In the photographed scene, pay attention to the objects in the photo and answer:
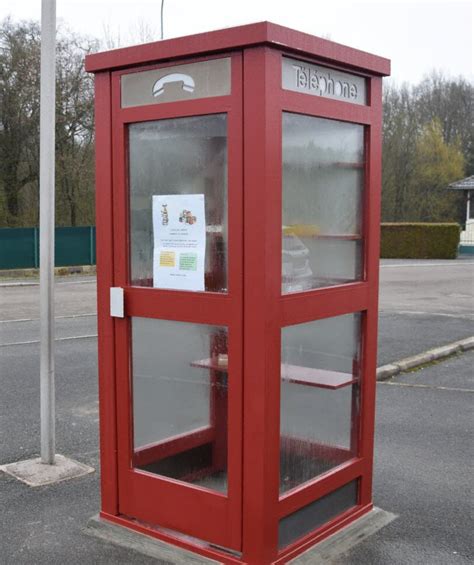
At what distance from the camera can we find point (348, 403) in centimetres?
397

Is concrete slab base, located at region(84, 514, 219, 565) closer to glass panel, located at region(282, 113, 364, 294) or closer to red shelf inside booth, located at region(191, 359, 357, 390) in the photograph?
red shelf inside booth, located at region(191, 359, 357, 390)

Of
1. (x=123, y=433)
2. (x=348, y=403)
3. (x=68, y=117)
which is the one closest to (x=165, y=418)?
(x=123, y=433)

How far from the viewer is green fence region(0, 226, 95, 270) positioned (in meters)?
22.6

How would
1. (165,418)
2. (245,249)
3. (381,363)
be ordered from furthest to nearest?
(381,363) → (165,418) → (245,249)

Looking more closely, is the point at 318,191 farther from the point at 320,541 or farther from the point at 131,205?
the point at 320,541

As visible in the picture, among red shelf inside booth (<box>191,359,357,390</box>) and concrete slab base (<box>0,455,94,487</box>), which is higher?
red shelf inside booth (<box>191,359,357,390</box>)

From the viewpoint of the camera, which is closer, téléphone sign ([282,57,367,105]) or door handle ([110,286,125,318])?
téléphone sign ([282,57,367,105])

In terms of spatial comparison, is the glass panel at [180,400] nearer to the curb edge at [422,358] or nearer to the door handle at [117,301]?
the door handle at [117,301]

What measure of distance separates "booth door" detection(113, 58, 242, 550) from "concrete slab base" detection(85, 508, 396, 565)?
10cm

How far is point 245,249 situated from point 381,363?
5.40 metres

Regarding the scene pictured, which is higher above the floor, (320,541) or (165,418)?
(165,418)

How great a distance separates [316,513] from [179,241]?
1573mm

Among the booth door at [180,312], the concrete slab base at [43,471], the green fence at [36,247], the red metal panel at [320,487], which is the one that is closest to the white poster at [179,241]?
the booth door at [180,312]

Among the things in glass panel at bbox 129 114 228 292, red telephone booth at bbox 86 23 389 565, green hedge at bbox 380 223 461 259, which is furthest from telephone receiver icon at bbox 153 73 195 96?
green hedge at bbox 380 223 461 259
